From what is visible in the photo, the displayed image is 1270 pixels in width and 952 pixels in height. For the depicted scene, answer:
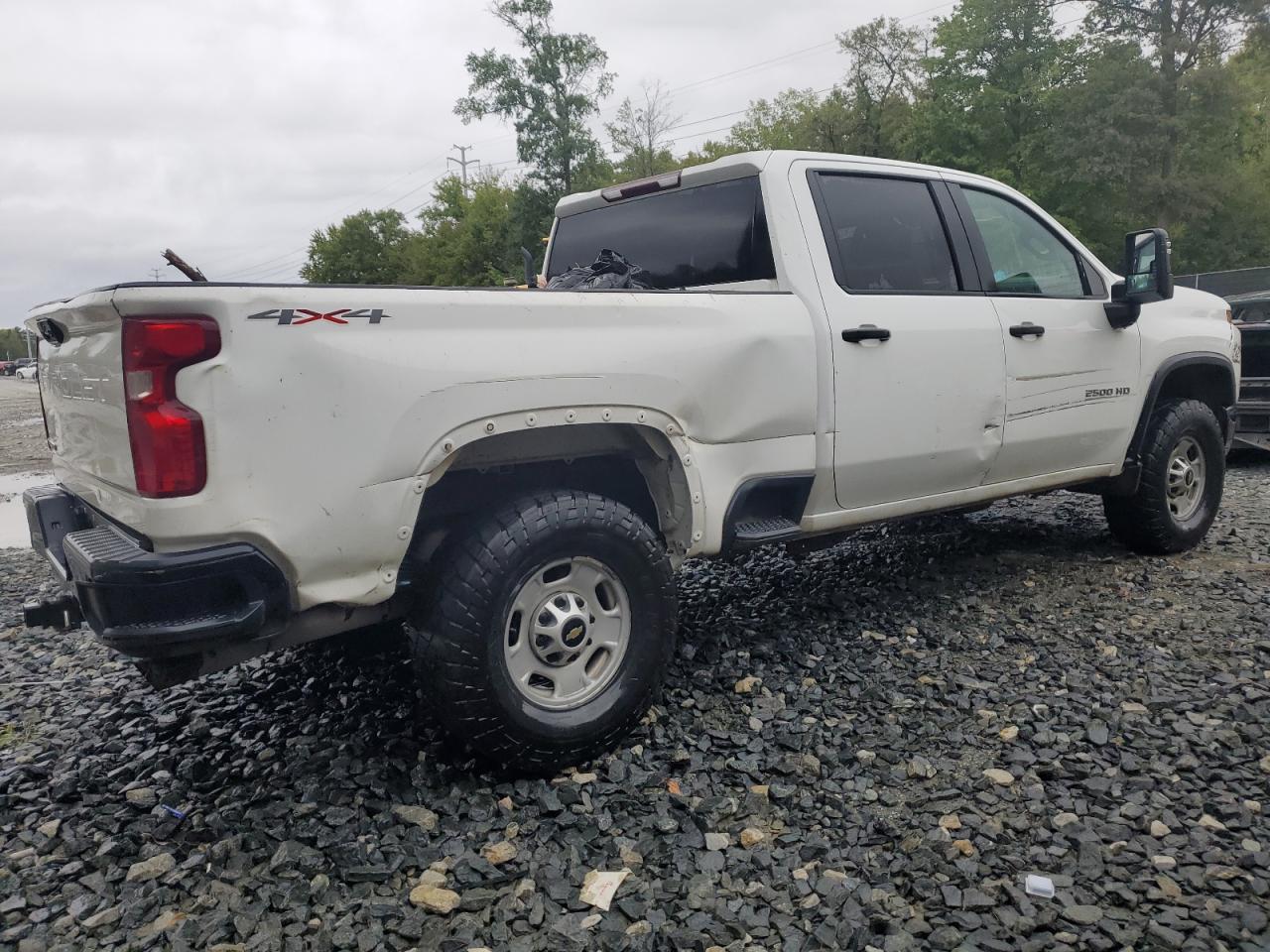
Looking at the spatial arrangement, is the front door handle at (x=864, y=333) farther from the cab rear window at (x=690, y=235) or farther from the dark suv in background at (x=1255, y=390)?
the dark suv in background at (x=1255, y=390)

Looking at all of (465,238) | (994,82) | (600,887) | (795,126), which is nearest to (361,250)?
(465,238)

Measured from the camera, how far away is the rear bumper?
225 cm

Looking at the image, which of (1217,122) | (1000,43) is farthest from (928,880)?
(1000,43)

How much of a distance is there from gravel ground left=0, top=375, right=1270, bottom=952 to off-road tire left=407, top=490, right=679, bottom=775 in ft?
0.52

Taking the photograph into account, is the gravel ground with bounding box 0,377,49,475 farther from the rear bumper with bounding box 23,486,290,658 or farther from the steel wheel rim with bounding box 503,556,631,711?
the steel wheel rim with bounding box 503,556,631,711

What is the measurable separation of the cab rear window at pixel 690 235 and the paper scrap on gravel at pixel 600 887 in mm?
2239

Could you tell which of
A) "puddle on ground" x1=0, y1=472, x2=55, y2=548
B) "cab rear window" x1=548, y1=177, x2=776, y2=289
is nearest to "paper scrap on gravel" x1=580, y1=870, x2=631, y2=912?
"cab rear window" x1=548, y1=177, x2=776, y2=289

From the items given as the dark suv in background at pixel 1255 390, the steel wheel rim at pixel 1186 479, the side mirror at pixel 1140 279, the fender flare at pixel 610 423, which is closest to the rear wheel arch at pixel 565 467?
the fender flare at pixel 610 423

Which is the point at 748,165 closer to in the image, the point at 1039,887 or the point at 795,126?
the point at 1039,887

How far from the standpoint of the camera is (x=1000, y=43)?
98.3ft

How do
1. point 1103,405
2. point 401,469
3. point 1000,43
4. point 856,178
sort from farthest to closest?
point 1000,43 < point 1103,405 < point 856,178 < point 401,469

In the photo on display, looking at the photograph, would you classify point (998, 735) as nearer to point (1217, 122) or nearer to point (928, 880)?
point (928, 880)

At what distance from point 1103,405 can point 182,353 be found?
4144mm

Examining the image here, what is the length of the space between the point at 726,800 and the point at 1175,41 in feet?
97.7
